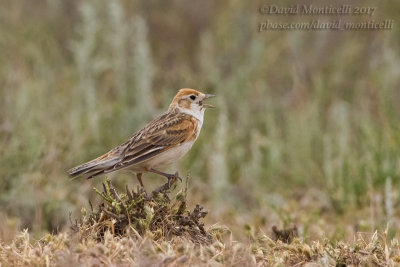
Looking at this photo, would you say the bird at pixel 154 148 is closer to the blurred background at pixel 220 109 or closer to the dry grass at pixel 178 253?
the blurred background at pixel 220 109

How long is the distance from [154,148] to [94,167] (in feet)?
1.88

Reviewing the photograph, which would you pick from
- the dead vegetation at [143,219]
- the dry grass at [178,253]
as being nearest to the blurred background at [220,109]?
the dead vegetation at [143,219]

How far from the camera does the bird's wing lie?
19.3 feet

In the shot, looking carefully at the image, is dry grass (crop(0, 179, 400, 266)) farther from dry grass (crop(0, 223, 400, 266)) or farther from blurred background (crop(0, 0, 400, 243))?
blurred background (crop(0, 0, 400, 243))

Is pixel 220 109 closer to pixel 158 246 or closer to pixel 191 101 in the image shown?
pixel 191 101

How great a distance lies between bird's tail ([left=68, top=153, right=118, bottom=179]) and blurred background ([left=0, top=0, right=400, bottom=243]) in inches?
7.9

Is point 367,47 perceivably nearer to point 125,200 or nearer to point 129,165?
point 129,165

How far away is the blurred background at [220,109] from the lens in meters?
7.36

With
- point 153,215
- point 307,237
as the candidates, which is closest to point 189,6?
point 307,237

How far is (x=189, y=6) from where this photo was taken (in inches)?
504

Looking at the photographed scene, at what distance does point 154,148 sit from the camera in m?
6.14

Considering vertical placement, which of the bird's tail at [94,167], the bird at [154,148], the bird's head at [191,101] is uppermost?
the bird's head at [191,101]

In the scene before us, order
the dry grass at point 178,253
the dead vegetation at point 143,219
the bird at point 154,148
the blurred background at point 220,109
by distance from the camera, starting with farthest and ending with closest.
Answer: the blurred background at point 220,109, the bird at point 154,148, the dead vegetation at point 143,219, the dry grass at point 178,253

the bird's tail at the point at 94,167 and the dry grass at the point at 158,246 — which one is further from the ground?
the bird's tail at the point at 94,167
